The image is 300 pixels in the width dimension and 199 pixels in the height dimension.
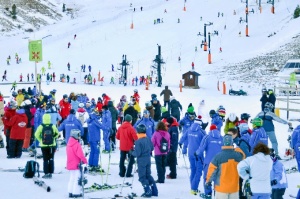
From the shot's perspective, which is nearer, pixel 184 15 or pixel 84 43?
pixel 84 43

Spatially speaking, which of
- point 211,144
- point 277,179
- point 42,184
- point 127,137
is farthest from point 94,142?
point 277,179

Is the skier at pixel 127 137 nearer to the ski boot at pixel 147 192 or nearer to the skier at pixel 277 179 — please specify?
the ski boot at pixel 147 192

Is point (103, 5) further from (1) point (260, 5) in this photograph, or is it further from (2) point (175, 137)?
(2) point (175, 137)

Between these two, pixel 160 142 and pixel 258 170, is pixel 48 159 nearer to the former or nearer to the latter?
pixel 160 142

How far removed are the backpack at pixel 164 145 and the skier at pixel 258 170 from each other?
12.6 feet

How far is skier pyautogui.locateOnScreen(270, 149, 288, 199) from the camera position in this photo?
935 centimetres

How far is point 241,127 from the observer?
40.0ft

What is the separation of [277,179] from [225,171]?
0.85m

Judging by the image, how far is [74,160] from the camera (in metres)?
11.3

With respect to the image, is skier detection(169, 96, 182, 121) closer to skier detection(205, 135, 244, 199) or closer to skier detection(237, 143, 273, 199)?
skier detection(205, 135, 244, 199)

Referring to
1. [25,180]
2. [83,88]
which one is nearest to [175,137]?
[25,180]

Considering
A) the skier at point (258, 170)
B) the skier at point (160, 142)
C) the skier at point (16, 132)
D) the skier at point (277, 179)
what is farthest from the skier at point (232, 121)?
the skier at point (16, 132)

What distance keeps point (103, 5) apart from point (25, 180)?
298ft

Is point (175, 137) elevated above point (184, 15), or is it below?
below
